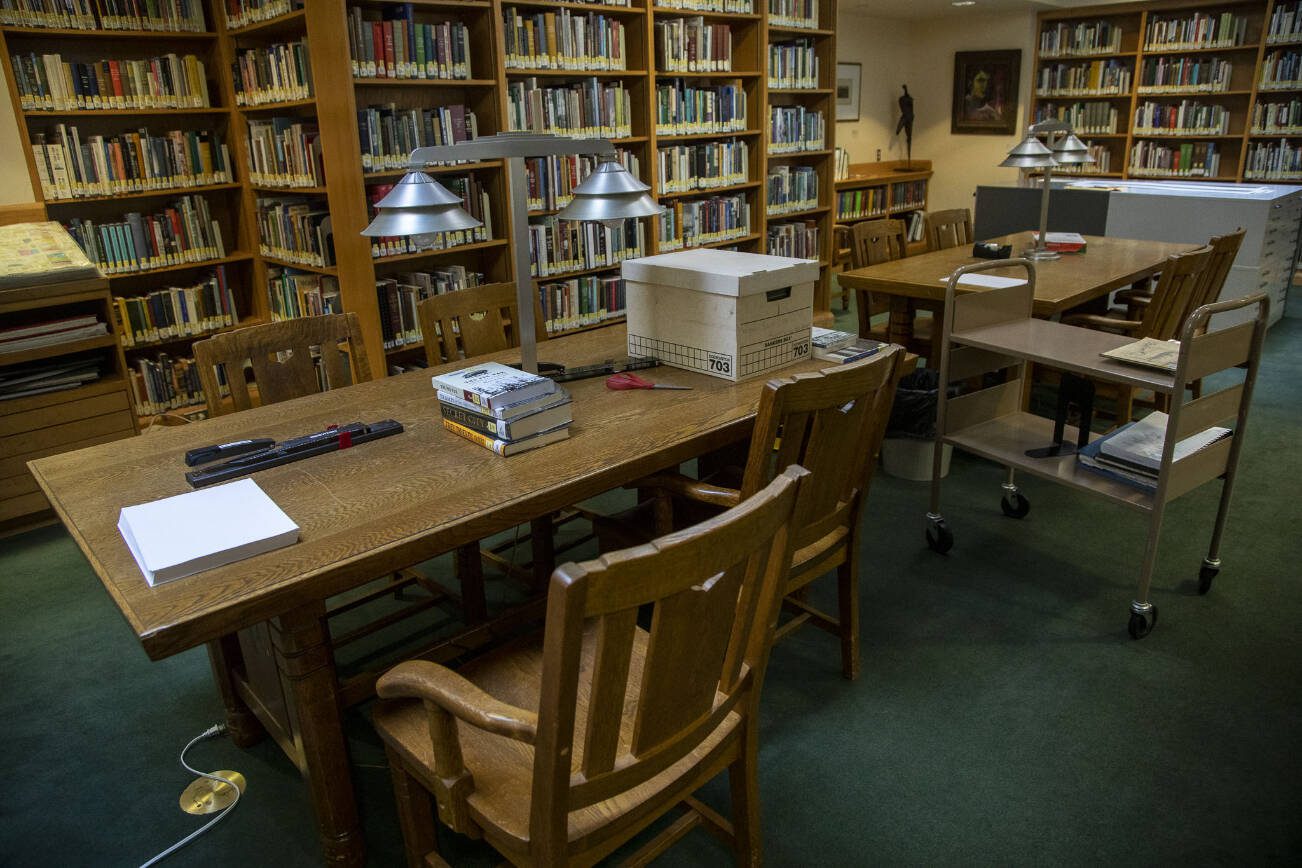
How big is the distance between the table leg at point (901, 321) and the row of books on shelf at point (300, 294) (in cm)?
236

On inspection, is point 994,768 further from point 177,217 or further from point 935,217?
point 177,217

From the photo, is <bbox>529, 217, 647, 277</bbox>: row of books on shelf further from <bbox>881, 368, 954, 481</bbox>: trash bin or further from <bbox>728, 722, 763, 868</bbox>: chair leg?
<bbox>728, 722, 763, 868</bbox>: chair leg

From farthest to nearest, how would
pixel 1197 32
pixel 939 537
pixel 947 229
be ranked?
1. pixel 1197 32
2. pixel 947 229
3. pixel 939 537

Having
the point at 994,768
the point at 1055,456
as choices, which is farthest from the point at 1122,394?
the point at 994,768

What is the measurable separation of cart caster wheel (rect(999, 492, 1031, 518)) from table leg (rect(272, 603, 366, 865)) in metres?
2.35

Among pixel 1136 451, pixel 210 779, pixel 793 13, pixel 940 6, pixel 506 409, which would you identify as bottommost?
pixel 210 779

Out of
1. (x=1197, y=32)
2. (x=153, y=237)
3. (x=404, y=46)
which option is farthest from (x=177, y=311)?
(x=1197, y=32)

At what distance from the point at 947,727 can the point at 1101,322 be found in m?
2.44

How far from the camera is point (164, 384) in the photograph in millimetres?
4082

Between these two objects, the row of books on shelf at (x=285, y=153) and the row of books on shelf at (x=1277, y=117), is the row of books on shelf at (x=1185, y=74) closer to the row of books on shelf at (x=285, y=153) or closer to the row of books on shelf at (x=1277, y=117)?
the row of books on shelf at (x=1277, y=117)

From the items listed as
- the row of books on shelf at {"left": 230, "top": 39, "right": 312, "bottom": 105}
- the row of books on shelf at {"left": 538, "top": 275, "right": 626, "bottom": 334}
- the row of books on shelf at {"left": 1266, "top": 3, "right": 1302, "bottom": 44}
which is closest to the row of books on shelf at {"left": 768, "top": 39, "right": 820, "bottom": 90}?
the row of books on shelf at {"left": 538, "top": 275, "right": 626, "bottom": 334}

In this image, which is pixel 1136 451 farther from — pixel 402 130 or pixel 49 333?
pixel 49 333

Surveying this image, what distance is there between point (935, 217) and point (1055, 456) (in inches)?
94.1

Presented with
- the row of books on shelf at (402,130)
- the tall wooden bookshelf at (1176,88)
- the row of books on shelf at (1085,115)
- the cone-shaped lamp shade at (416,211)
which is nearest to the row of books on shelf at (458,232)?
the row of books on shelf at (402,130)
